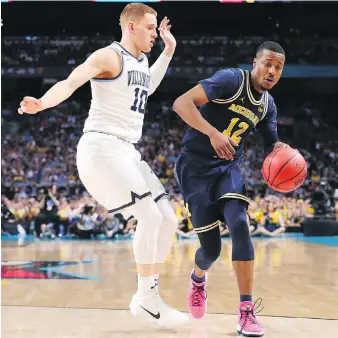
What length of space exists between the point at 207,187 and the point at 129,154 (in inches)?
27.6

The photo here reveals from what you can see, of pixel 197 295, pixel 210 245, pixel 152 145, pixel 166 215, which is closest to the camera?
pixel 166 215

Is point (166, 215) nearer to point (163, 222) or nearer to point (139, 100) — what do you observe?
point (163, 222)

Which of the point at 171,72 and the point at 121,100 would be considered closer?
the point at 121,100

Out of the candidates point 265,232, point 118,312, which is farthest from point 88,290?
point 265,232

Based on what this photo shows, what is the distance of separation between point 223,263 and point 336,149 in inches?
533

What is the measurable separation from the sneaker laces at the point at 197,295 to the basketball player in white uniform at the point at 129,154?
1.62 ft

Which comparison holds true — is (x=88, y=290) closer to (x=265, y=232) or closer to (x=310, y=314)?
(x=310, y=314)

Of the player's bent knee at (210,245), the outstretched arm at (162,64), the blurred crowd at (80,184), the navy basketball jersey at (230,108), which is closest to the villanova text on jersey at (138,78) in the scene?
the outstretched arm at (162,64)

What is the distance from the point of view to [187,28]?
73.5ft

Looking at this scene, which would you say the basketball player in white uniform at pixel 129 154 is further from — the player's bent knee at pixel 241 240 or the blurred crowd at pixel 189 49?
the blurred crowd at pixel 189 49

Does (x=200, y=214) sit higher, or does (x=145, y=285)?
(x=200, y=214)

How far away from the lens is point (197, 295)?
14.5 feet

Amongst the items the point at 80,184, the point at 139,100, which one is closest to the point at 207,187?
the point at 139,100

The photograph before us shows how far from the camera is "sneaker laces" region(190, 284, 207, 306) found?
4391mm
